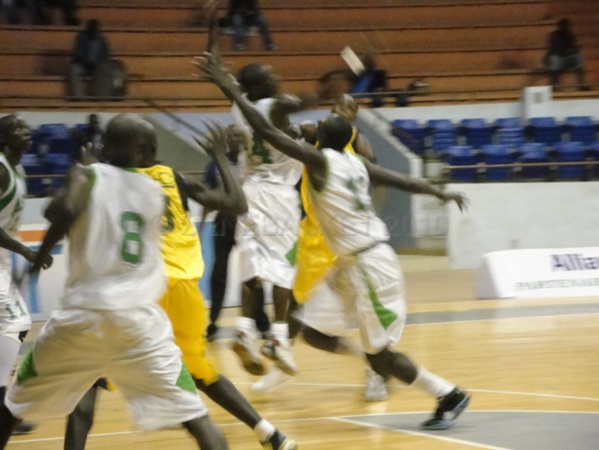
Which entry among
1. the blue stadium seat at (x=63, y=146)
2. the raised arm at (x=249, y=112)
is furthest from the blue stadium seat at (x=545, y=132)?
the raised arm at (x=249, y=112)

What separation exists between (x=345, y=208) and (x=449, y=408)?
1225mm

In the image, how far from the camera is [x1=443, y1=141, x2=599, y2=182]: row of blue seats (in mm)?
16016

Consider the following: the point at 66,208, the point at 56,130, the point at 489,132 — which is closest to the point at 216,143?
the point at 66,208

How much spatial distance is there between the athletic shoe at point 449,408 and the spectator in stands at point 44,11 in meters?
14.1

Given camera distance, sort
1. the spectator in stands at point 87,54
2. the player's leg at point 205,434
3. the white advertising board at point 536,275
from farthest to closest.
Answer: the spectator in stands at point 87,54 < the white advertising board at point 536,275 < the player's leg at point 205,434

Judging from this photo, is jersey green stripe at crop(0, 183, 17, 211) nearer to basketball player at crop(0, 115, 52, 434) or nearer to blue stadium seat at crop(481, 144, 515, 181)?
basketball player at crop(0, 115, 52, 434)

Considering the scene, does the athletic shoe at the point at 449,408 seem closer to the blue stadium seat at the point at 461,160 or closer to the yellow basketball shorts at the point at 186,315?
the yellow basketball shorts at the point at 186,315

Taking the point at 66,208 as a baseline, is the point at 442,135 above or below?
above

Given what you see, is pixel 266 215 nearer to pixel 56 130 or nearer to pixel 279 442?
pixel 279 442

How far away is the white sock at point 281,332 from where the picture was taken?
6471mm

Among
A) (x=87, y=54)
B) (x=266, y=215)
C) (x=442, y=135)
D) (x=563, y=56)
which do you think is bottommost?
(x=266, y=215)

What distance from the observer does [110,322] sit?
388cm

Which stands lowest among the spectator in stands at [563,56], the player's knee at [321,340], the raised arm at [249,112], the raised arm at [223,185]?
the player's knee at [321,340]

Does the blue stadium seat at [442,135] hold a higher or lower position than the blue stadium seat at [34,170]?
higher
